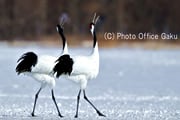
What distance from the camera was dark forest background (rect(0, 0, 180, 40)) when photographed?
7350cm

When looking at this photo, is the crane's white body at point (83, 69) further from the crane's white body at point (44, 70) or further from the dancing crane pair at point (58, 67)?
the crane's white body at point (44, 70)

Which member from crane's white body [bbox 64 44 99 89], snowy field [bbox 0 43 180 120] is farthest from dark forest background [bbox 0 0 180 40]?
crane's white body [bbox 64 44 99 89]

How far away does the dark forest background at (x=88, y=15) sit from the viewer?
7350 cm

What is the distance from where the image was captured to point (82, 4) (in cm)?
7869

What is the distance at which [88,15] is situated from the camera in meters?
75.9

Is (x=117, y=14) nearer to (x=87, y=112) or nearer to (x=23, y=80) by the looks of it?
(x=23, y=80)

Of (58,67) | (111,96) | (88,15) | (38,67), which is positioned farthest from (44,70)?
(88,15)

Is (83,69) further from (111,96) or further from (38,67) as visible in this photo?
(111,96)

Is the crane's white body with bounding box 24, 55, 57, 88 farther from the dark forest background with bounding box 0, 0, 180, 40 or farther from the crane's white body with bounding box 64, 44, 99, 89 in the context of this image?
the dark forest background with bounding box 0, 0, 180, 40

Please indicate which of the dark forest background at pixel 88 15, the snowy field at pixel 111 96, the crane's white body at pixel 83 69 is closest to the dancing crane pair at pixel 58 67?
the crane's white body at pixel 83 69

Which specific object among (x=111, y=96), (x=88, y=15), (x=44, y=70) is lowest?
(x=111, y=96)

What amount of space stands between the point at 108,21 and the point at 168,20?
7.27 m

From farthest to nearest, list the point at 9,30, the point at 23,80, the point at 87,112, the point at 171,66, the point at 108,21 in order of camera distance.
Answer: the point at 108,21 → the point at 9,30 → the point at 171,66 → the point at 23,80 → the point at 87,112

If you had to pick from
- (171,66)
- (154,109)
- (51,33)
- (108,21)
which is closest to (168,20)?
(108,21)
